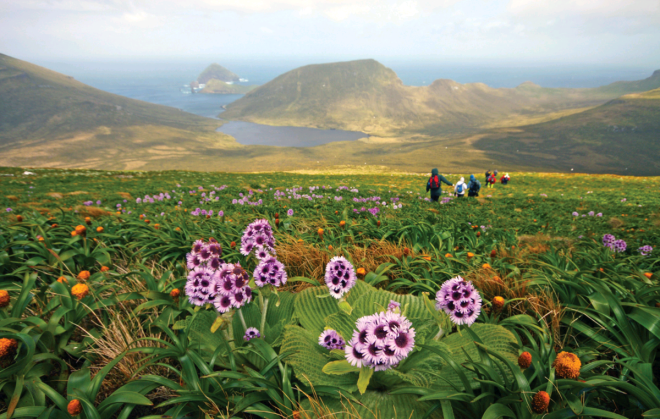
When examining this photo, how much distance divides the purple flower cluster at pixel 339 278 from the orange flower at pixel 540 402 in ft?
4.00

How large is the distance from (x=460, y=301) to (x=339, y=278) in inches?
33.7

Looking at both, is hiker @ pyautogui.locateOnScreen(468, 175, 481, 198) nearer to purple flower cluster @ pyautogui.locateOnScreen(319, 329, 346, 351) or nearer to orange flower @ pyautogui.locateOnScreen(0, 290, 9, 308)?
purple flower cluster @ pyautogui.locateOnScreen(319, 329, 346, 351)

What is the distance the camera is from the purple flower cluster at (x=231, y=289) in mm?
1977

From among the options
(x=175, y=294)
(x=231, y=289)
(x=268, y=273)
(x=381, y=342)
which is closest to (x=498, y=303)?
(x=381, y=342)

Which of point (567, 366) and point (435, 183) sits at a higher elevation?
point (567, 366)

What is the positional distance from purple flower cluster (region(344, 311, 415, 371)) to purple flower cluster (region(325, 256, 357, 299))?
667 mm

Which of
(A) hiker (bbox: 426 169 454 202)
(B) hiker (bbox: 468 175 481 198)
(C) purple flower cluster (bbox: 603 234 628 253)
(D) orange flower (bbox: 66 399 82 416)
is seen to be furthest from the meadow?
(B) hiker (bbox: 468 175 481 198)

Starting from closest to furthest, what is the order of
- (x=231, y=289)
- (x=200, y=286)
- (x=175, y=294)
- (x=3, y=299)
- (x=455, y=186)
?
(x=231, y=289), (x=200, y=286), (x=3, y=299), (x=175, y=294), (x=455, y=186)

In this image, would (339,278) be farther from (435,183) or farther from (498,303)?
(435,183)

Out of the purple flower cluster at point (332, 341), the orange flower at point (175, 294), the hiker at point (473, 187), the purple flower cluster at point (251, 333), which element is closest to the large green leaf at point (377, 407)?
the purple flower cluster at point (332, 341)

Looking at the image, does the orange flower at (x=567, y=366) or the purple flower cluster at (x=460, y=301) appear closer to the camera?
the orange flower at (x=567, y=366)

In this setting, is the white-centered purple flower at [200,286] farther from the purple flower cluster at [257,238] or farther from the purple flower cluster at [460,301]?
the purple flower cluster at [460,301]

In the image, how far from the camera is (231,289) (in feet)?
6.53

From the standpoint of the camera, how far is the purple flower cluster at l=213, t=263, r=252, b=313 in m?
1.98
